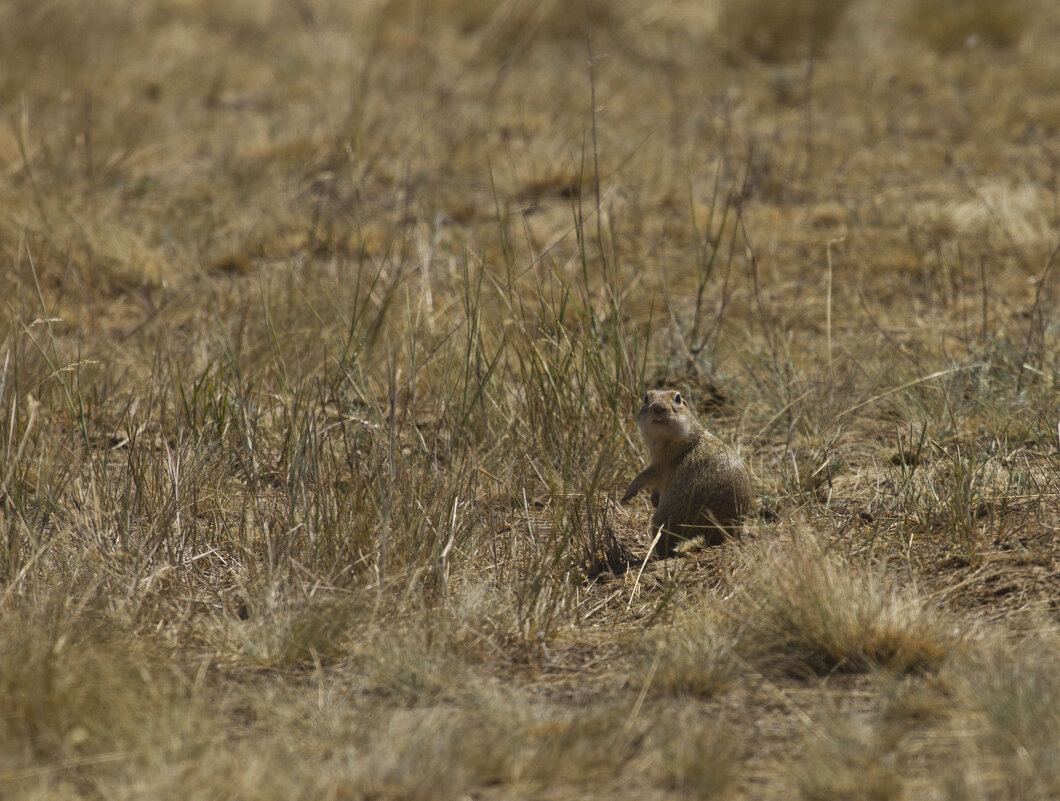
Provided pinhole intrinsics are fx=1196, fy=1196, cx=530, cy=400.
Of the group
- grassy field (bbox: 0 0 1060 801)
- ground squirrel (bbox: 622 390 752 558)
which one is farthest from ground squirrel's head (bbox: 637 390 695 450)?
grassy field (bbox: 0 0 1060 801)

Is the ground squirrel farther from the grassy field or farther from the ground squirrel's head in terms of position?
the grassy field

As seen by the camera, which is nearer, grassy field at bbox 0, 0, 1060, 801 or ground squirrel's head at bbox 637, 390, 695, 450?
grassy field at bbox 0, 0, 1060, 801

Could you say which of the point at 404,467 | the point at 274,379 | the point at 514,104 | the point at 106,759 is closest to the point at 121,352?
the point at 274,379

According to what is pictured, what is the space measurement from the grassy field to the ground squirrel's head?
18 cm

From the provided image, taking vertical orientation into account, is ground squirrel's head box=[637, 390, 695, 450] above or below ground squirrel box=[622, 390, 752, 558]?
above

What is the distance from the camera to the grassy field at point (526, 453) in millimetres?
2785

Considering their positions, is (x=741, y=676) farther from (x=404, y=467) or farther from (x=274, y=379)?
(x=274, y=379)

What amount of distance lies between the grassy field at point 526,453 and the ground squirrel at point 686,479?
10 cm

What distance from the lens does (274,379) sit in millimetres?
5574

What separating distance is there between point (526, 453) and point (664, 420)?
A: 596mm

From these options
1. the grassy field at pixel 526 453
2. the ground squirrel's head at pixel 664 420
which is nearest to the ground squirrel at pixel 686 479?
the ground squirrel's head at pixel 664 420

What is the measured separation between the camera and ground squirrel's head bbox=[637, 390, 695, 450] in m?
4.09

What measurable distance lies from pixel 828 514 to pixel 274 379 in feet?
8.76

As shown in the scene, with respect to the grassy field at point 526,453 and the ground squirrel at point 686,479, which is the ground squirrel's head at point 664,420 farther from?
the grassy field at point 526,453
